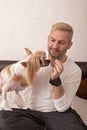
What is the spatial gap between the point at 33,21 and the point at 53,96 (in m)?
0.92

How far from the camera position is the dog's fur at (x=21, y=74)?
1.42m

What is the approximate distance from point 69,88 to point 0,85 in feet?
1.37

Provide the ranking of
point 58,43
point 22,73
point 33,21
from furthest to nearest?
point 33,21, point 58,43, point 22,73

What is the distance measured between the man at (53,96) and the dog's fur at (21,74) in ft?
0.22

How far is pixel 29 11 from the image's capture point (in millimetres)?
2295

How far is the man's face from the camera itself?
5.02 feet

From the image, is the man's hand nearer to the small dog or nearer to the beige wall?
the small dog

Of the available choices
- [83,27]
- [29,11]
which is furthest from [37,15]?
[83,27]

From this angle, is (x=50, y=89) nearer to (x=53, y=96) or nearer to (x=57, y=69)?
(x=53, y=96)

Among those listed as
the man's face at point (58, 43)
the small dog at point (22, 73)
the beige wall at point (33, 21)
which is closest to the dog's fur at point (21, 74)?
the small dog at point (22, 73)

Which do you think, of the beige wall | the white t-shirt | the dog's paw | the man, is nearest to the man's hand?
the man

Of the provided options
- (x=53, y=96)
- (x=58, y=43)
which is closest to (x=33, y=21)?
(x=58, y=43)

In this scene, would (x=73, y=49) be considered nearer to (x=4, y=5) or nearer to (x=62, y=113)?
(x=4, y=5)

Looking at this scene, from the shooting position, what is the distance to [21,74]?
1435 millimetres
